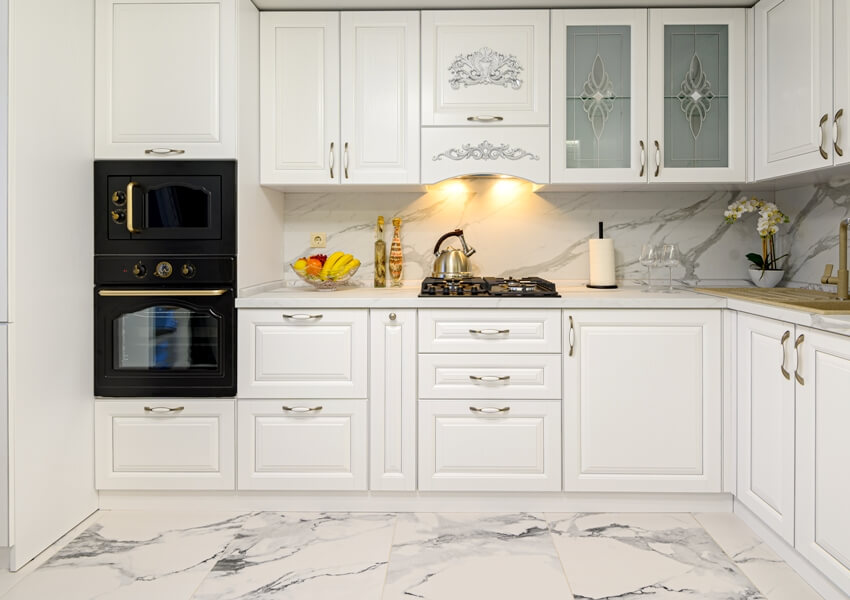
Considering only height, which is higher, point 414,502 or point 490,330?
point 490,330

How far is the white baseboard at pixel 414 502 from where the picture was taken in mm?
2812

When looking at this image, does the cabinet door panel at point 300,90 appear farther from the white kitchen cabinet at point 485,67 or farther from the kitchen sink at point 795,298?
the kitchen sink at point 795,298

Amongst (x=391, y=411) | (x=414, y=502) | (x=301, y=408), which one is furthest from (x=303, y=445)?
(x=414, y=502)

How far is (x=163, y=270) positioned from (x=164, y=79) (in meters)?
0.78

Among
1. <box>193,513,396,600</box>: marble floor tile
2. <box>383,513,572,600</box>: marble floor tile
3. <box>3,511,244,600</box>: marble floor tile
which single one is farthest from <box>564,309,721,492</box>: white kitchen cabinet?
<box>3,511,244,600</box>: marble floor tile

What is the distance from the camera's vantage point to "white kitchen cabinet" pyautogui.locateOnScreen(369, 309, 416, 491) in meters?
2.79

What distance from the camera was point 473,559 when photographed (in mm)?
2365

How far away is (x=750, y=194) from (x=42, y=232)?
3.16 m

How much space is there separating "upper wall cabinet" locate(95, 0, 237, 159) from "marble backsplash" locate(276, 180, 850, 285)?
78 cm

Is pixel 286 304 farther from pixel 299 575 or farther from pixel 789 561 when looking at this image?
pixel 789 561

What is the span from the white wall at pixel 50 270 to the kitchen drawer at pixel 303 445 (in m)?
0.64

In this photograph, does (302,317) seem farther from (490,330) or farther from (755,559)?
(755,559)

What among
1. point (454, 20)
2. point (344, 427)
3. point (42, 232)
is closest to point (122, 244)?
point (42, 232)

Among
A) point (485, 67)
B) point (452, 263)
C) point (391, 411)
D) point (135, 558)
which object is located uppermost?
point (485, 67)
